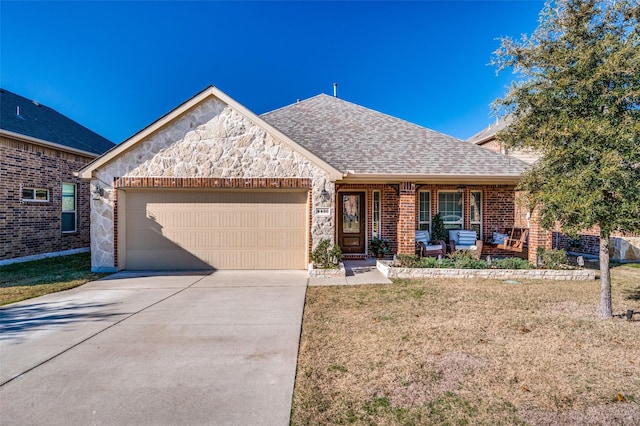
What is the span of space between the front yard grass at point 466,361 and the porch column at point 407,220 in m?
3.27

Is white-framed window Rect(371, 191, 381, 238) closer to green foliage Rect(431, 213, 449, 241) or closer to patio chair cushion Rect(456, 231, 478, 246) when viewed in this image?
green foliage Rect(431, 213, 449, 241)

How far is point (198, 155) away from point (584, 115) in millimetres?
8754

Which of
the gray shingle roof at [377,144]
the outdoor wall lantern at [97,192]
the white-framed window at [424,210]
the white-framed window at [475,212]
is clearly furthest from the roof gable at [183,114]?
→ the white-framed window at [475,212]

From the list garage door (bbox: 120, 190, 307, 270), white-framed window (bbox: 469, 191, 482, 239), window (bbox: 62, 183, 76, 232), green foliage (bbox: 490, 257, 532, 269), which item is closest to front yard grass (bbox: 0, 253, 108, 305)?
garage door (bbox: 120, 190, 307, 270)

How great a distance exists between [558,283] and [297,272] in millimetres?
6768

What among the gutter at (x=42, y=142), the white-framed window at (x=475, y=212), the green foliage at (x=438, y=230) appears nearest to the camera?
the gutter at (x=42, y=142)

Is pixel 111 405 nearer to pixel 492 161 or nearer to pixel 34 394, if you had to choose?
pixel 34 394

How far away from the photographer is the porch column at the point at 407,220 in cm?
1022

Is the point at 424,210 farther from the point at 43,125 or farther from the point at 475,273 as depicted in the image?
the point at 43,125

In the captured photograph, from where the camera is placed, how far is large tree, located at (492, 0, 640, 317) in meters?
5.04

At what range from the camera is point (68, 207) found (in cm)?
1349

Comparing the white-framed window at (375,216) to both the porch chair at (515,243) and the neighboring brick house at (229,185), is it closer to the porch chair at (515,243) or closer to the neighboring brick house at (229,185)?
the neighboring brick house at (229,185)

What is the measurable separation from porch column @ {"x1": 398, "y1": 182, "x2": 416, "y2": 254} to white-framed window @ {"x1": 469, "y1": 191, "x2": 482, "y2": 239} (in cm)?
354

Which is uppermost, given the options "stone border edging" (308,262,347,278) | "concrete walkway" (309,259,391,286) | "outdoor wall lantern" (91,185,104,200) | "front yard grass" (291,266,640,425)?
"outdoor wall lantern" (91,185,104,200)
